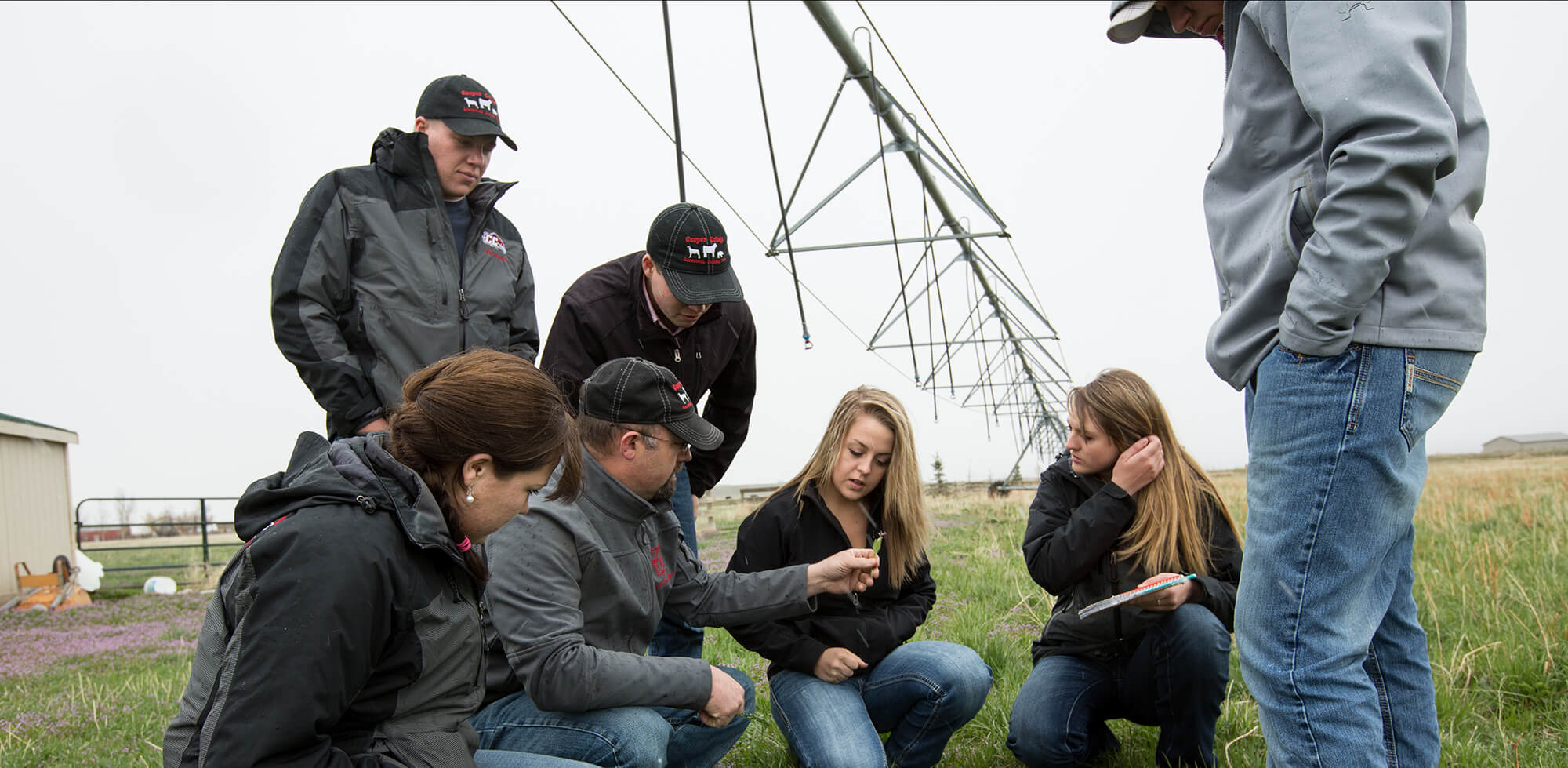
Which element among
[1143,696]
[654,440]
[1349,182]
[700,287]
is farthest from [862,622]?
[1349,182]

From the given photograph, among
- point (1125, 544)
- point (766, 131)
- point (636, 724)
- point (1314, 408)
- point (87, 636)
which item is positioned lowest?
point (87, 636)

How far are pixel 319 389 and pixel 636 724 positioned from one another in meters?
1.30

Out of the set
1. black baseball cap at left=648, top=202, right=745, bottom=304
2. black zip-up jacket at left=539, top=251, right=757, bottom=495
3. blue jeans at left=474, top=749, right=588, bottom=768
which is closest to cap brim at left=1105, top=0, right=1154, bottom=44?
black baseball cap at left=648, top=202, right=745, bottom=304

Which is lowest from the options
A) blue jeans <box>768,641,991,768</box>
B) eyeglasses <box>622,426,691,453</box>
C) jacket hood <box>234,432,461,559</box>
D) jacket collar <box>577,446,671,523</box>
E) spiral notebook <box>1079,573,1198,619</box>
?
blue jeans <box>768,641,991,768</box>

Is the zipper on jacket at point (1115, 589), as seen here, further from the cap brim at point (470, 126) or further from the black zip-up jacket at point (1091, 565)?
the cap brim at point (470, 126)

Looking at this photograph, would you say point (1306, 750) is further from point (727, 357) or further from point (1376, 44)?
point (727, 357)

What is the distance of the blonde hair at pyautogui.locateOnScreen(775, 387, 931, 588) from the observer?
2879mm

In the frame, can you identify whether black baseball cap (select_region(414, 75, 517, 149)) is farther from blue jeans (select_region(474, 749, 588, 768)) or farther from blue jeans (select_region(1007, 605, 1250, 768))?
blue jeans (select_region(1007, 605, 1250, 768))

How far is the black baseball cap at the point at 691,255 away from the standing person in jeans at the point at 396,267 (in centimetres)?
52

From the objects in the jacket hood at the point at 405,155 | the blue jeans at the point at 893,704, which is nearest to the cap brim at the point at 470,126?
the jacket hood at the point at 405,155

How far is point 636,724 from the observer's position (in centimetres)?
210

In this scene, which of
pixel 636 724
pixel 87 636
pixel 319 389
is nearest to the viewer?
pixel 636 724

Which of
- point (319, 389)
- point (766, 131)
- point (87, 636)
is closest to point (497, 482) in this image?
point (319, 389)

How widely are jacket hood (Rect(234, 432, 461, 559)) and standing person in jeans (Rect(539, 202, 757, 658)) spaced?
136 centimetres
